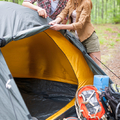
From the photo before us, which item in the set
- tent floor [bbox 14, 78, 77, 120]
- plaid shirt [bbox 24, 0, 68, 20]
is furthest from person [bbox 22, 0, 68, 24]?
tent floor [bbox 14, 78, 77, 120]

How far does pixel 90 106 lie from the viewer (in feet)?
6.54

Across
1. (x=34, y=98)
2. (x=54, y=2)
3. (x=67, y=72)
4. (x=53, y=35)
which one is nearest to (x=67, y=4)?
(x=54, y=2)

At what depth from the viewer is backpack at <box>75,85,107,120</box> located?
193cm

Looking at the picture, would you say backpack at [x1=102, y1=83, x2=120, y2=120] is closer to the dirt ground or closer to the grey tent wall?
the grey tent wall

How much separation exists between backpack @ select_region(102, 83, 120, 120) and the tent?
645mm

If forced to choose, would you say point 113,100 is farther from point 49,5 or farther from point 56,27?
point 49,5

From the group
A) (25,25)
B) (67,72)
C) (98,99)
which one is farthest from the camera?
(67,72)

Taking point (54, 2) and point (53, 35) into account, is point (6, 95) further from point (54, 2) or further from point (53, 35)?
point (54, 2)

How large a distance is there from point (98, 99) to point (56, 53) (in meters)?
1.47

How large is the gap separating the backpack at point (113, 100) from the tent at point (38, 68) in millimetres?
645

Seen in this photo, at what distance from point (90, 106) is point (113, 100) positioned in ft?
1.05

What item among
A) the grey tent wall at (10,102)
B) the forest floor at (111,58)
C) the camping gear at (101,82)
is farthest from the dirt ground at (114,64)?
the grey tent wall at (10,102)

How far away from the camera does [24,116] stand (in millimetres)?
1728

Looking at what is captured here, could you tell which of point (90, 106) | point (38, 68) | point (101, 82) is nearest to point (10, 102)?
point (90, 106)
